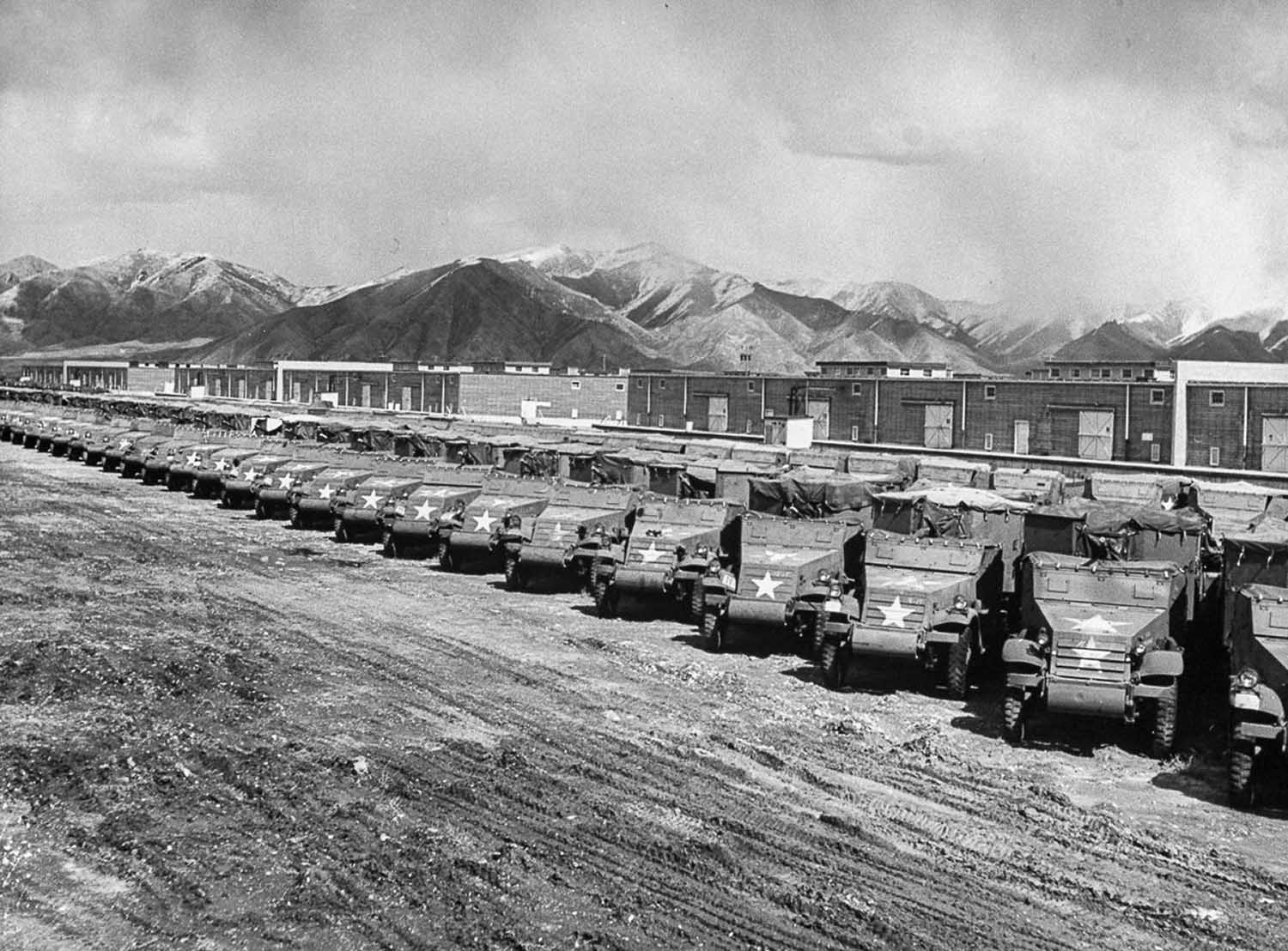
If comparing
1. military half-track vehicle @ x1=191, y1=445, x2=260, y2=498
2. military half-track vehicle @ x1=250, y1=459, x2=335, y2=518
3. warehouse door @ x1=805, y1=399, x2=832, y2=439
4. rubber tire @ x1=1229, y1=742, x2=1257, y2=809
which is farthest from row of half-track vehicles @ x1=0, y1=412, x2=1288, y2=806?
warehouse door @ x1=805, y1=399, x2=832, y2=439

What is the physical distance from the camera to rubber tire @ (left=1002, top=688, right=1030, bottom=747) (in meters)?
13.2

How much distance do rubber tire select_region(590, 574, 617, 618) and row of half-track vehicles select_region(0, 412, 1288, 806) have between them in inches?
2.1

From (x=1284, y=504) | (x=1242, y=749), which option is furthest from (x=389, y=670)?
(x=1284, y=504)

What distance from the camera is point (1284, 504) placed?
68.9ft

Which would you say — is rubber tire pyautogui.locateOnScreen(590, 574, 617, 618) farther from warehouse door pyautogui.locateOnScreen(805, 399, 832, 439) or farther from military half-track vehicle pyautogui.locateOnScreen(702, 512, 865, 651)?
warehouse door pyautogui.locateOnScreen(805, 399, 832, 439)

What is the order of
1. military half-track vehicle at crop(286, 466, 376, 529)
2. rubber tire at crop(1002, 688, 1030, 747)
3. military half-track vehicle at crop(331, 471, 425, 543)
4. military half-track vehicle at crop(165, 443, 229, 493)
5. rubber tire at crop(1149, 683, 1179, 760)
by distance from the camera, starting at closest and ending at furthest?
rubber tire at crop(1149, 683, 1179, 760)
rubber tire at crop(1002, 688, 1030, 747)
military half-track vehicle at crop(331, 471, 425, 543)
military half-track vehicle at crop(286, 466, 376, 529)
military half-track vehicle at crop(165, 443, 229, 493)

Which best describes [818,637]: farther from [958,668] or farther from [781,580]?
[958,668]

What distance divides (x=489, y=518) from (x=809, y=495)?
621 cm

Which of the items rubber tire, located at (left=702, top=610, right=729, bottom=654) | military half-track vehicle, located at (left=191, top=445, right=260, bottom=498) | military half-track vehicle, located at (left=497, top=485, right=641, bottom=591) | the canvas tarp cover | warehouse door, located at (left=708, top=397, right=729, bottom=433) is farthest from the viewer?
warehouse door, located at (left=708, top=397, right=729, bottom=433)

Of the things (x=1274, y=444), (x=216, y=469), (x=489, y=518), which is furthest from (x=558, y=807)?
(x=1274, y=444)

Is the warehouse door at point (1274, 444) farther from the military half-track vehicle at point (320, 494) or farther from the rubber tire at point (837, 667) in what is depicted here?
the rubber tire at point (837, 667)

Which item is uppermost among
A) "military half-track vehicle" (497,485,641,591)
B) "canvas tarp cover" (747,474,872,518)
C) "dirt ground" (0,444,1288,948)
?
"canvas tarp cover" (747,474,872,518)

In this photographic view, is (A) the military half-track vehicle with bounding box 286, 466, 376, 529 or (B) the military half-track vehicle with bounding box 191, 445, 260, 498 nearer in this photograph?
(A) the military half-track vehicle with bounding box 286, 466, 376, 529

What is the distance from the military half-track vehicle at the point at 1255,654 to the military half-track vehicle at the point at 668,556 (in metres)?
6.72
